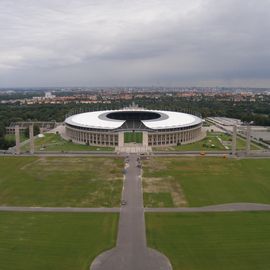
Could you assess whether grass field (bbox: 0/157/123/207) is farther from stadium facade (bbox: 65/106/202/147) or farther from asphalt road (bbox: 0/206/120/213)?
stadium facade (bbox: 65/106/202/147)

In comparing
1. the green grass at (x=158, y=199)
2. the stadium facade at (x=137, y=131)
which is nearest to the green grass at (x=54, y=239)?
the green grass at (x=158, y=199)

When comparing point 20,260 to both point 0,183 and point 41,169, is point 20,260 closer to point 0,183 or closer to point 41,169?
point 0,183

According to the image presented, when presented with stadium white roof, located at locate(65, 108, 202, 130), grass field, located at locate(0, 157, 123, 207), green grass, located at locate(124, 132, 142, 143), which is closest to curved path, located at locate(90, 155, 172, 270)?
grass field, located at locate(0, 157, 123, 207)

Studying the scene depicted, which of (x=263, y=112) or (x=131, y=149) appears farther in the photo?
(x=263, y=112)

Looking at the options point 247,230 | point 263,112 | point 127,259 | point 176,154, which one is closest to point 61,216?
point 127,259

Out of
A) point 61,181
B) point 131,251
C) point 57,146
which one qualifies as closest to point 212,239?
point 131,251
